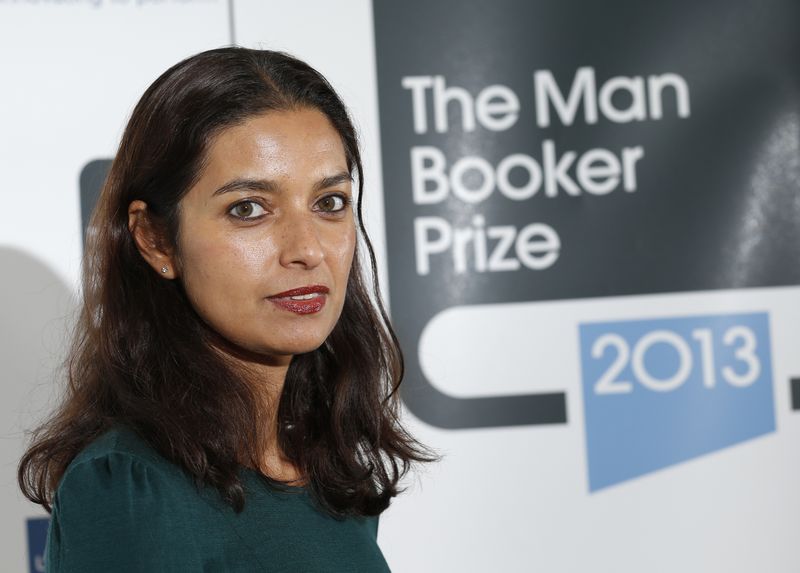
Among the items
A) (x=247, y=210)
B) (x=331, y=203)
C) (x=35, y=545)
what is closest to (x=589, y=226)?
(x=331, y=203)

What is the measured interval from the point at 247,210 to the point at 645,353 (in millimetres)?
1434

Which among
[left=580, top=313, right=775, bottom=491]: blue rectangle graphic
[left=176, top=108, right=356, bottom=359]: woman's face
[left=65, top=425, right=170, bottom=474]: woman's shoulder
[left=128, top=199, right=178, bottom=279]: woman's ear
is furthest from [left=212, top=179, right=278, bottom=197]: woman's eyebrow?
[left=580, top=313, right=775, bottom=491]: blue rectangle graphic

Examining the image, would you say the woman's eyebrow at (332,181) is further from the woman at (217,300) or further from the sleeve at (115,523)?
the sleeve at (115,523)

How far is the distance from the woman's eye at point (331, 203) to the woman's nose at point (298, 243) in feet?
0.20

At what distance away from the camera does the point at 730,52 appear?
2.52m

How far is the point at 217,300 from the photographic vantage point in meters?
1.33

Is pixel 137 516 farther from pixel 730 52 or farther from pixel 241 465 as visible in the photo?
pixel 730 52

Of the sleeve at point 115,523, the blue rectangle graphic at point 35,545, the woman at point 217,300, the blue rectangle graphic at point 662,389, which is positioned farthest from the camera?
the blue rectangle graphic at point 662,389

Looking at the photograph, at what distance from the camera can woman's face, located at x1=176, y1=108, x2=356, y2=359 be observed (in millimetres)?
1299

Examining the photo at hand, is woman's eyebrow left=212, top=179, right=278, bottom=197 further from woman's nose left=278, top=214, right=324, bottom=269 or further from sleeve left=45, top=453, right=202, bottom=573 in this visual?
sleeve left=45, top=453, right=202, bottom=573

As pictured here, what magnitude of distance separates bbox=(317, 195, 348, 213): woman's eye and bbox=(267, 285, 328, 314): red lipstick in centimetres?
11

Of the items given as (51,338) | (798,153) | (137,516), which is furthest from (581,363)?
(137,516)

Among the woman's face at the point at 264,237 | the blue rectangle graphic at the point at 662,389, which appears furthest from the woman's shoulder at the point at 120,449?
the blue rectangle graphic at the point at 662,389

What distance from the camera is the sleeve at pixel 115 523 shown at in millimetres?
1086
